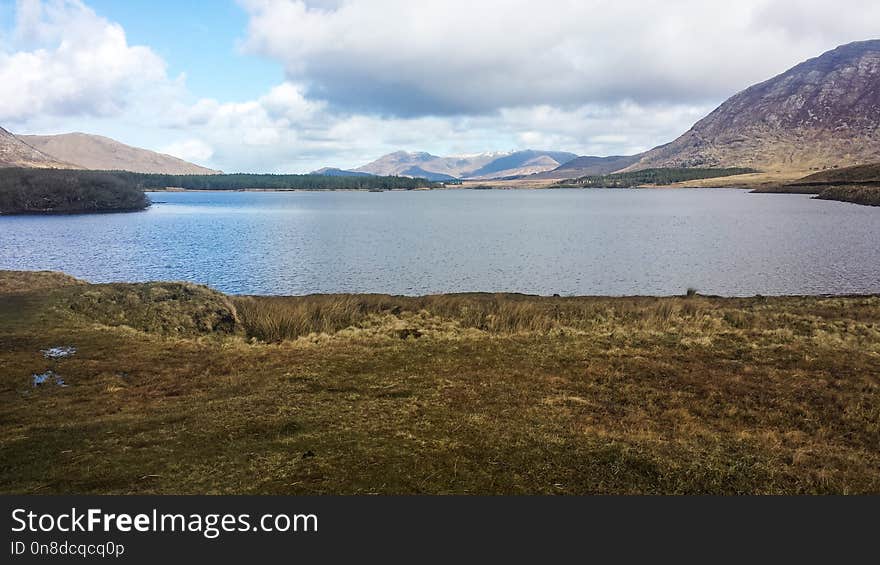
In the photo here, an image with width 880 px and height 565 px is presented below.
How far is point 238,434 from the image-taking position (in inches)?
539

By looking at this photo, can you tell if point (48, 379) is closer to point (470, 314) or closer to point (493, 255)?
point (470, 314)

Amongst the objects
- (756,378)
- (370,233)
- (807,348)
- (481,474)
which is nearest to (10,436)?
(481,474)

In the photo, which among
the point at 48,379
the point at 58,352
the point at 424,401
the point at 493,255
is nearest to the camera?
the point at 424,401

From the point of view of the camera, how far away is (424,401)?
16812 millimetres

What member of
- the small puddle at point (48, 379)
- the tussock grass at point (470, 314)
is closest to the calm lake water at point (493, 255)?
the tussock grass at point (470, 314)

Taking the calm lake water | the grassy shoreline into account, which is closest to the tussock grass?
the grassy shoreline

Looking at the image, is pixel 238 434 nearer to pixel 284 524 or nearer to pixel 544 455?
pixel 284 524

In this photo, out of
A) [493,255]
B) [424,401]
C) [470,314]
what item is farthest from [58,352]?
[493,255]

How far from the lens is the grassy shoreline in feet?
37.6

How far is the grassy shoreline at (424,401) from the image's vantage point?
11.5m

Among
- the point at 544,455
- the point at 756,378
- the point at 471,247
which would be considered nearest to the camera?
the point at 544,455

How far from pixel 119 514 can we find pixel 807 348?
2640 cm

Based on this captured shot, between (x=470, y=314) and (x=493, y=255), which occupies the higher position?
(x=470, y=314)

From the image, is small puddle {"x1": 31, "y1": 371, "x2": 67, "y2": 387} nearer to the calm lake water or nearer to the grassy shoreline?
the grassy shoreline
